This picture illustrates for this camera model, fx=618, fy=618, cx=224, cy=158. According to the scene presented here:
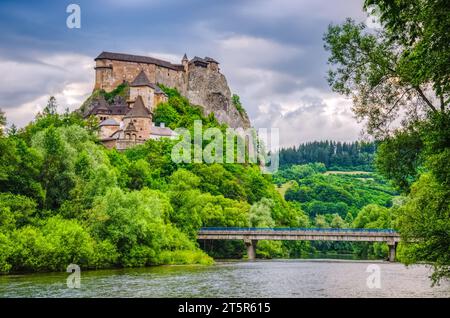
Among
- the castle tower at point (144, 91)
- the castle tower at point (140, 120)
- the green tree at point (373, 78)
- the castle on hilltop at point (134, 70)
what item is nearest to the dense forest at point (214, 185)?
the green tree at point (373, 78)

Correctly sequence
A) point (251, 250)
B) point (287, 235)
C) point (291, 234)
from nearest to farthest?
point (287, 235) → point (291, 234) → point (251, 250)

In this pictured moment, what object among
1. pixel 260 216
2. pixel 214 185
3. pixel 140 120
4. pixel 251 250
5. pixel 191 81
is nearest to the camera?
pixel 251 250

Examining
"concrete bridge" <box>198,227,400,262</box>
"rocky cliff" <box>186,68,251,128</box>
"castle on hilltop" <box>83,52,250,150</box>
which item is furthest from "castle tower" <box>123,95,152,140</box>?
"concrete bridge" <box>198,227,400,262</box>

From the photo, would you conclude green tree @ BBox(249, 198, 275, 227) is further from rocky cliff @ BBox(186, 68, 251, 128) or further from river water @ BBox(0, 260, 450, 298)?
rocky cliff @ BBox(186, 68, 251, 128)

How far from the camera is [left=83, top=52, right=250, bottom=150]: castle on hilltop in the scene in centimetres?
12450

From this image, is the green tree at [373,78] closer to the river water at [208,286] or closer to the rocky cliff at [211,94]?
the river water at [208,286]

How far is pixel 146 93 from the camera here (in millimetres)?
139125

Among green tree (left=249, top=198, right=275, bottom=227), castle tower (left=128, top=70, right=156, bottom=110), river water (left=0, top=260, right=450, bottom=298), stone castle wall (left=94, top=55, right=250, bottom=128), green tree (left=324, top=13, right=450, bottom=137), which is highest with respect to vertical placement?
stone castle wall (left=94, top=55, right=250, bottom=128)

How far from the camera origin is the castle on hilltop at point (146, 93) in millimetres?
124500

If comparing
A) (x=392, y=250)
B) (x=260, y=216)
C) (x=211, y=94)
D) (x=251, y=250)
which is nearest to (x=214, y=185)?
(x=260, y=216)

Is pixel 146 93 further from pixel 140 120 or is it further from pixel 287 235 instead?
pixel 287 235
